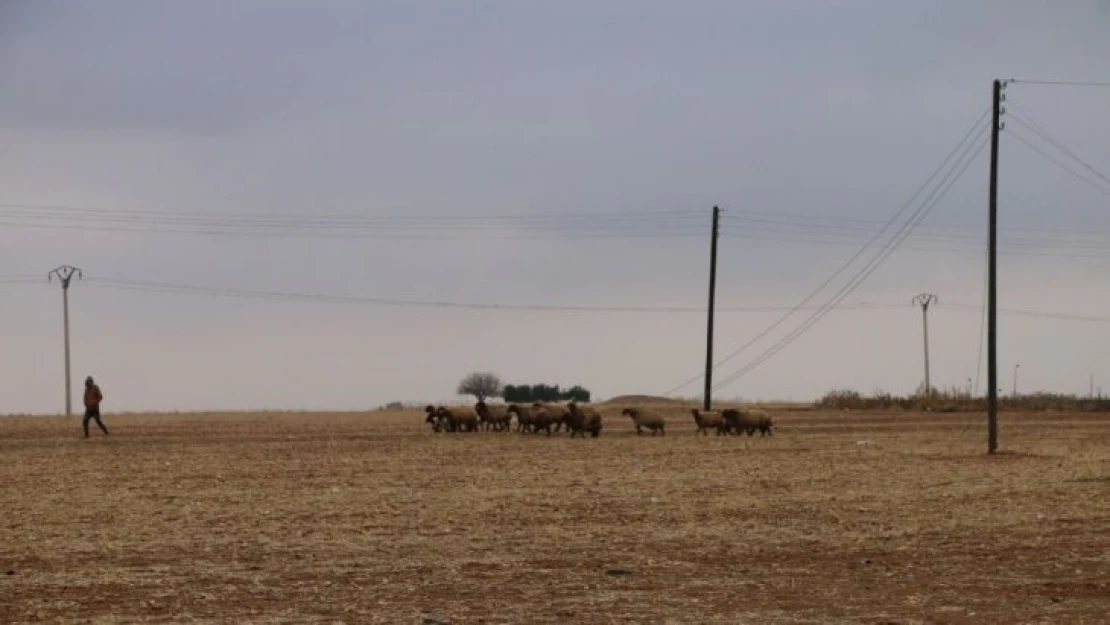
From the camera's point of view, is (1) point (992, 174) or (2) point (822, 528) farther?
(1) point (992, 174)

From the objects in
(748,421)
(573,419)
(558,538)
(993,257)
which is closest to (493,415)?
(573,419)

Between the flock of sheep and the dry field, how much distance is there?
516 inches

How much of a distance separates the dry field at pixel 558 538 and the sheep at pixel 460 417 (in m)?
16.0

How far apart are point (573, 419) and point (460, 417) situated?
202 inches

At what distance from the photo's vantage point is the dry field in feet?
52.0

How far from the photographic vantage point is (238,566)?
18.7 metres

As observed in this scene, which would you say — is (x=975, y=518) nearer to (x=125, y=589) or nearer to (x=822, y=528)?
(x=822, y=528)

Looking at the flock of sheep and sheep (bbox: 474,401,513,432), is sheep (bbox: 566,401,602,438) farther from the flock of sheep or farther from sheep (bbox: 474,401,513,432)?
sheep (bbox: 474,401,513,432)

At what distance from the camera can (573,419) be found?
2088 inches

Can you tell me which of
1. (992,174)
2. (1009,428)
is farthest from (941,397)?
(992,174)

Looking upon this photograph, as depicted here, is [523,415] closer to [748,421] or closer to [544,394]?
[748,421]

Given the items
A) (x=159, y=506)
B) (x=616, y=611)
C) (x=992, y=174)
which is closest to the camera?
(x=616, y=611)

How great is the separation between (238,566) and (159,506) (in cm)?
727

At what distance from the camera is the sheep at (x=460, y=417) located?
5628 centimetres
